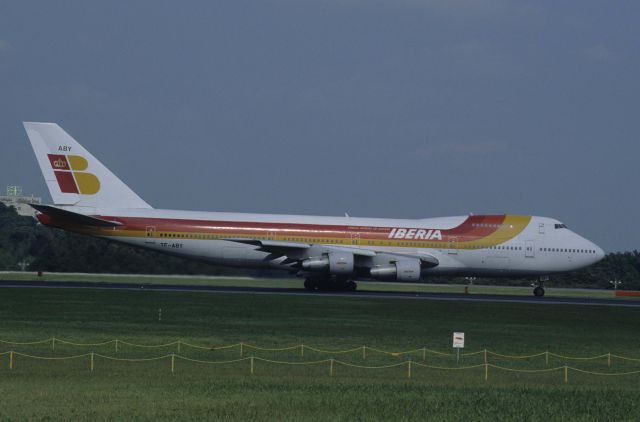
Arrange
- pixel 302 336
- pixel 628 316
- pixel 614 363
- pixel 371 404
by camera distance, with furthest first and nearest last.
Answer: pixel 628 316
pixel 302 336
pixel 614 363
pixel 371 404

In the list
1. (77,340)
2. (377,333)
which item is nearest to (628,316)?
(377,333)

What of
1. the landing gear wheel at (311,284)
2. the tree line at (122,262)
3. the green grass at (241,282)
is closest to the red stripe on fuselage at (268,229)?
the tree line at (122,262)

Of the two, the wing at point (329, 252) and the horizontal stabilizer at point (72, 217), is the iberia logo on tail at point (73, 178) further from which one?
the wing at point (329, 252)

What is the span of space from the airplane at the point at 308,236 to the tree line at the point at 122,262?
240 centimetres

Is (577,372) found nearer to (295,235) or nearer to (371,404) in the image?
(371,404)

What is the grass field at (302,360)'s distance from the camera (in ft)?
69.9

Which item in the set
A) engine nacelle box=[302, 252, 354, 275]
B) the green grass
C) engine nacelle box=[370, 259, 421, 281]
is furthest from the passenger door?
engine nacelle box=[302, 252, 354, 275]

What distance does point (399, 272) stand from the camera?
58.9 meters

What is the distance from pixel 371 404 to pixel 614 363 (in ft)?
42.3

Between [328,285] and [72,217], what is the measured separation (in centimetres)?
1653

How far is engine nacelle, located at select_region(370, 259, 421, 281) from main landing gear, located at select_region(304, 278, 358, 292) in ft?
12.1

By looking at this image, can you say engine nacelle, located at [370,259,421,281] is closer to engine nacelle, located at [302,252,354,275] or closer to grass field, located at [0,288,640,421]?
engine nacelle, located at [302,252,354,275]

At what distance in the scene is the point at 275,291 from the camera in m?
59.8

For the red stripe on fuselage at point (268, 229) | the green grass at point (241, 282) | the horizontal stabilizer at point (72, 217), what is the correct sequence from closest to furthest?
the horizontal stabilizer at point (72, 217), the red stripe on fuselage at point (268, 229), the green grass at point (241, 282)
